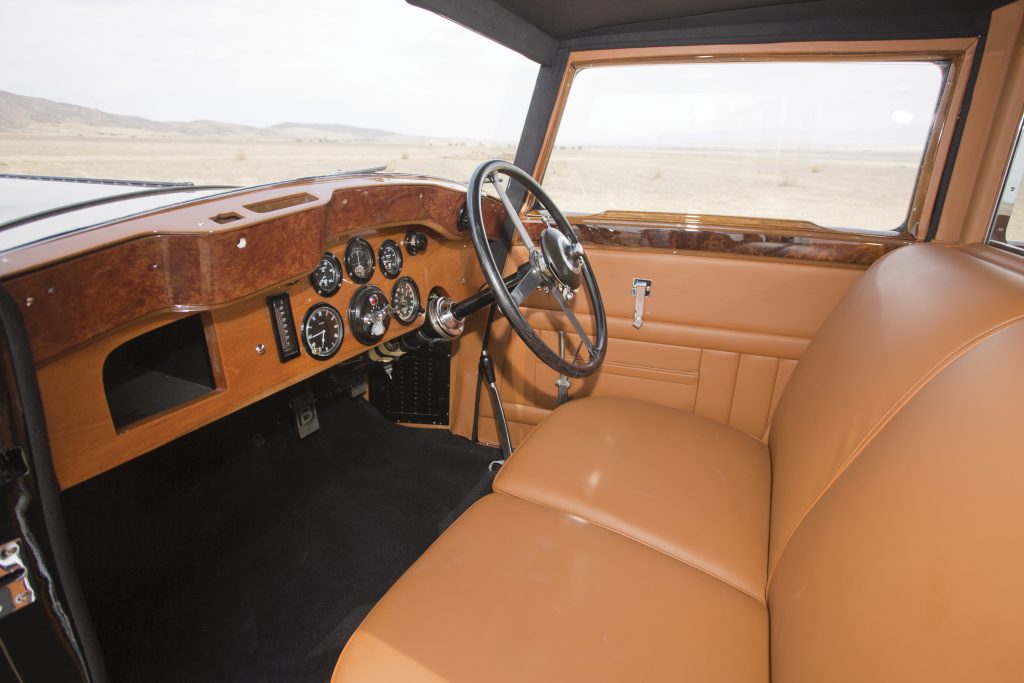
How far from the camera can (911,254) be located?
134 cm

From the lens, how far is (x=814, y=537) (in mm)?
867

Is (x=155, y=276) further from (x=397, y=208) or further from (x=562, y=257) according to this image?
(x=562, y=257)

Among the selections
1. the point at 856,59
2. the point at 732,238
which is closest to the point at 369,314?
the point at 732,238

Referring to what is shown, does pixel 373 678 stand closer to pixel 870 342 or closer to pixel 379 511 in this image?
pixel 870 342

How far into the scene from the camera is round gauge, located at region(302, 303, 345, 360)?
150cm

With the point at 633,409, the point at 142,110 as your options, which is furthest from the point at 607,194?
the point at 142,110

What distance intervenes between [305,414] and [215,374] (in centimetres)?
95

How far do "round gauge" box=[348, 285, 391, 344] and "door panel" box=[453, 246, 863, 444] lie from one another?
0.60 metres

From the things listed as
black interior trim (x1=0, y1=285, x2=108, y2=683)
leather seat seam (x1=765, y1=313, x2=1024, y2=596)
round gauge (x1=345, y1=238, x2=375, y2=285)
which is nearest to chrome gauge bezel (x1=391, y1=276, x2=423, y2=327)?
round gauge (x1=345, y1=238, x2=375, y2=285)

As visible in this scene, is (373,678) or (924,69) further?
(924,69)

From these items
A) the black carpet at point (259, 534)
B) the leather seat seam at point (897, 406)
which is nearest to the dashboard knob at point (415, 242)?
the black carpet at point (259, 534)

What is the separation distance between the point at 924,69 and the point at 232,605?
103 inches

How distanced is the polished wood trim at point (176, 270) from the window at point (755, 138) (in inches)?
39.8

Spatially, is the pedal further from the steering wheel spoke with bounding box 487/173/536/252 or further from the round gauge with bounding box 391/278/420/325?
the steering wheel spoke with bounding box 487/173/536/252
